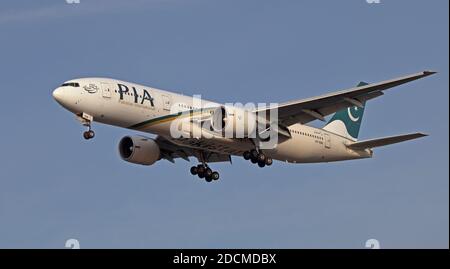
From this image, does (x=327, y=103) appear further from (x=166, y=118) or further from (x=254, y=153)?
(x=166, y=118)

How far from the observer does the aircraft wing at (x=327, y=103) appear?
49.8 metres

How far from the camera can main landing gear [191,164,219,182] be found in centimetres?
5766

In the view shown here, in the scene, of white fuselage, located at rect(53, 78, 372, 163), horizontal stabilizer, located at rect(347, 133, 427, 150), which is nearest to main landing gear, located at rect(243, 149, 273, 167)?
white fuselage, located at rect(53, 78, 372, 163)

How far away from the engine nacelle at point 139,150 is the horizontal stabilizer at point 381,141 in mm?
11883

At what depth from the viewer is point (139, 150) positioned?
188 feet

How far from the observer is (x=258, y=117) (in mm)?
54125

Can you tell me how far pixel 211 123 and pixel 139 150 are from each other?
7031 millimetres

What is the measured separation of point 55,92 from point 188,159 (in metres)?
11.9

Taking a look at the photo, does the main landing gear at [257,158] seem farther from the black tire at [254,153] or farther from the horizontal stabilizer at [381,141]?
the horizontal stabilizer at [381,141]

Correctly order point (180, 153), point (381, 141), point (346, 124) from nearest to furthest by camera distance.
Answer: point (381, 141) < point (180, 153) < point (346, 124)

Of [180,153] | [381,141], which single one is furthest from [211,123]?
[381,141]

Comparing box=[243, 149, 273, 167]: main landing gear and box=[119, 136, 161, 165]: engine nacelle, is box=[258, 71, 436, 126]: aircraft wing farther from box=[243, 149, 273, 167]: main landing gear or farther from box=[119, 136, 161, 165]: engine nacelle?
box=[119, 136, 161, 165]: engine nacelle
